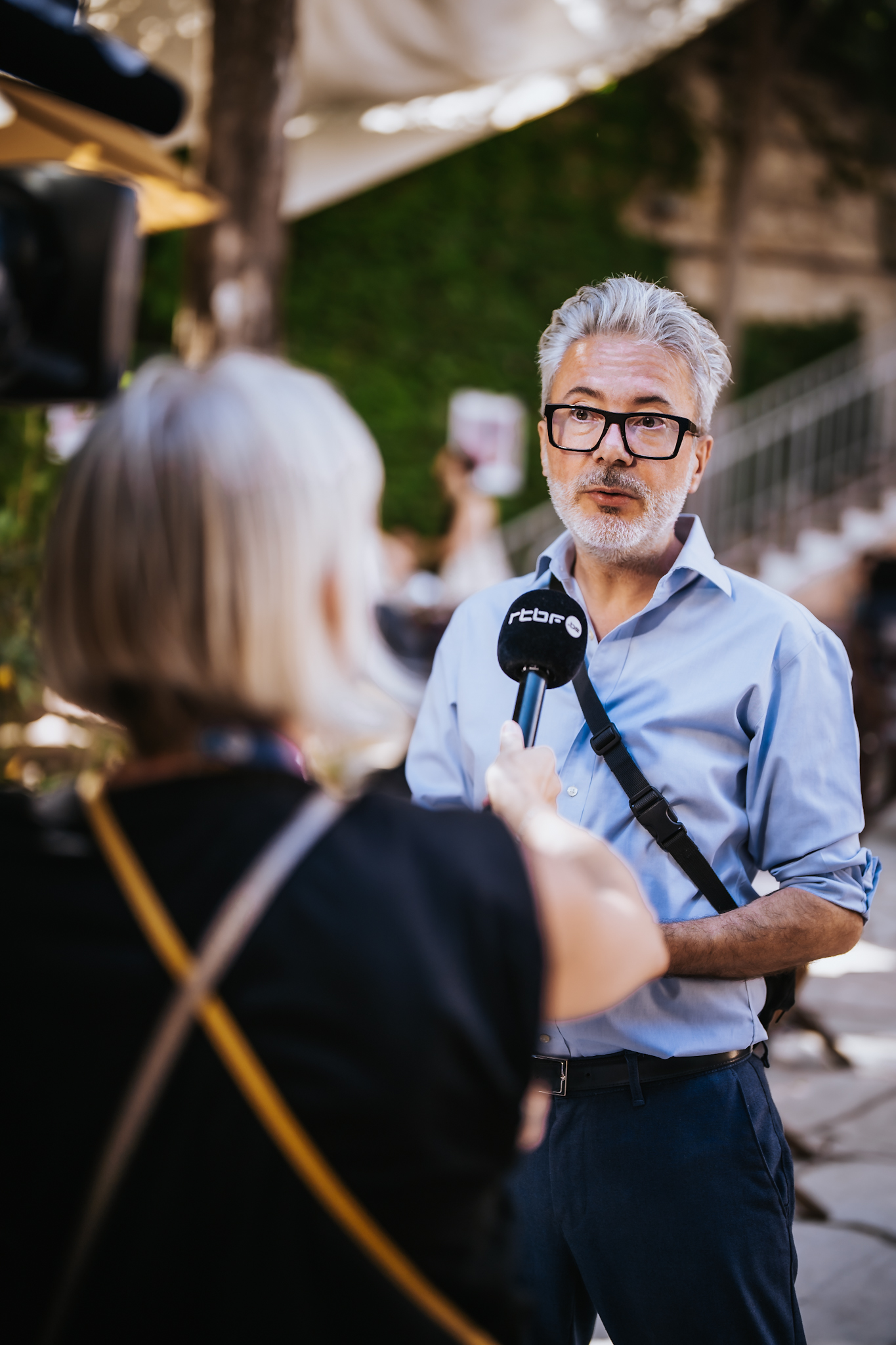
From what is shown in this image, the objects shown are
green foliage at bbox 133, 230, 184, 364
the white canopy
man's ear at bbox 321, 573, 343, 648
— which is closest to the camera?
man's ear at bbox 321, 573, 343, 648

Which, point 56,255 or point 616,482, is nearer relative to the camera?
point 616,482

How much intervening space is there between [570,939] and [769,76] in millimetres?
12550

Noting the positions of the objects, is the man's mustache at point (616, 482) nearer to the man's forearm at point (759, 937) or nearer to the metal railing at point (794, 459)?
the man's forearm at point (759, 937)

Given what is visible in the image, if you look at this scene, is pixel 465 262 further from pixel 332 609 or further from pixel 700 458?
pixel 332 609

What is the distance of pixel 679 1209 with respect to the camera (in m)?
1.58

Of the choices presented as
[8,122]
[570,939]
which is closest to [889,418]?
[8,122]

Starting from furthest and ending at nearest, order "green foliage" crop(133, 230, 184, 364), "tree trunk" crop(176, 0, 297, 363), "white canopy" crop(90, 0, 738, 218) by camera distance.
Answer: "green foliage" crop(133, 230, 184, 364), "white canopy" crop(90, 0, 738, 218), "tree trunk" crop(176, 0, 297, 363)

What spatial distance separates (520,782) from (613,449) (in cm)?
68

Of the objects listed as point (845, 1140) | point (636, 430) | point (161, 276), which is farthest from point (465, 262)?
point (636, 430)

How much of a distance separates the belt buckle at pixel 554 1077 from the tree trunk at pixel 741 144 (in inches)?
419

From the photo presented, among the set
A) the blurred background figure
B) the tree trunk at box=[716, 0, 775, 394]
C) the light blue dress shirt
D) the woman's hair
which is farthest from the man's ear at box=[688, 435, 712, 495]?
the tree trunk at box=[716, 0, 775, 394]

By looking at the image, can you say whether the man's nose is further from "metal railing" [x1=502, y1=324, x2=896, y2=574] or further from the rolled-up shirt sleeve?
"metal railing" [x1=502, y1=324, x2=896, y2=574]

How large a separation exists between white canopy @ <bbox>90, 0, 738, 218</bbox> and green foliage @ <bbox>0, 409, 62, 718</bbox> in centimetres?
240

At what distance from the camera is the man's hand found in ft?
4.01
